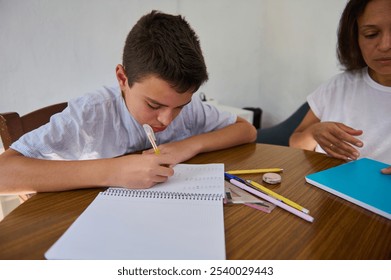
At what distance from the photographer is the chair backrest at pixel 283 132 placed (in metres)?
1.69

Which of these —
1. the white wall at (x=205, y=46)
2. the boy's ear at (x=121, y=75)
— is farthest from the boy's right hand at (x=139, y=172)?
the white wall at (x=205, y=46)

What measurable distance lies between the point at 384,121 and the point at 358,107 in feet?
0.30

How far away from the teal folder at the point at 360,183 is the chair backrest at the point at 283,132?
989mm

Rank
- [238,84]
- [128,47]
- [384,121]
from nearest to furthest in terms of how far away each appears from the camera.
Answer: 1. [128,47]
2. [384,121]
3. [238,84]

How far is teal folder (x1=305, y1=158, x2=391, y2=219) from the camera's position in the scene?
521 mm

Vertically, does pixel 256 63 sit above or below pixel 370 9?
below

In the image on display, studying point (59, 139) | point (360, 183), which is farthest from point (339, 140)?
point (59, 139)

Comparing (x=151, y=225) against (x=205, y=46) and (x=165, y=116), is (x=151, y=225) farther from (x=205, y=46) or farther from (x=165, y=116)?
(x=205, y=46)

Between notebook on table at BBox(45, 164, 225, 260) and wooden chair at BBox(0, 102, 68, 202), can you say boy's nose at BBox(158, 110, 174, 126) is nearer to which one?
notebook on table at BBox(45, 164, 225, 260)

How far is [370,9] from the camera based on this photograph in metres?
0.81

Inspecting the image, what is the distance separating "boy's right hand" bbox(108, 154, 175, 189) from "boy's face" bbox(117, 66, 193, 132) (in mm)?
148
